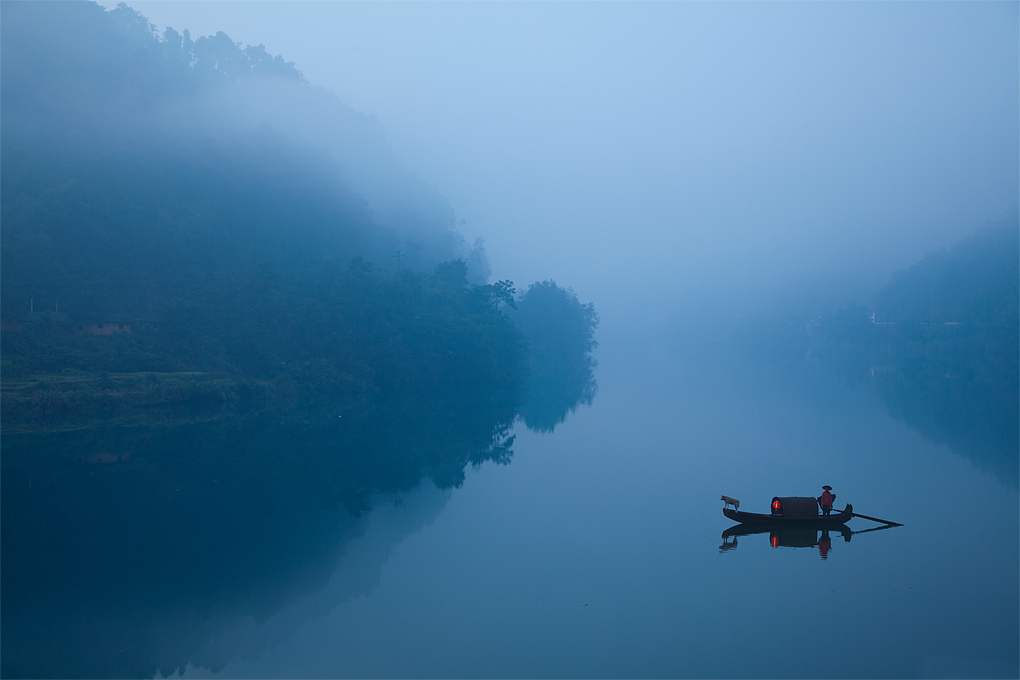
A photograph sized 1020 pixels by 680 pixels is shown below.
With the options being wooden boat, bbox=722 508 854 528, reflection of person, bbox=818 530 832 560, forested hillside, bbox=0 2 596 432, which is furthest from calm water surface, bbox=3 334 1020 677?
forested hillside, bbox=0 2 596 432

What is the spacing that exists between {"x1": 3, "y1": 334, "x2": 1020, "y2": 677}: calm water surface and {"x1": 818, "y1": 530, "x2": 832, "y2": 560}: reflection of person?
0.35 ft

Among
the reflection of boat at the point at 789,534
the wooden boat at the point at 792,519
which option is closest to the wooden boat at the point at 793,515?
the wooden boat at the point at 792,519

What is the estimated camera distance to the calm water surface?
10.5 metres

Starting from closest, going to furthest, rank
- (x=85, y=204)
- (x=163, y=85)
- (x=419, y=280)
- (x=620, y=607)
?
(x=620, y=607) → (x=85, y=204) → (x=419, y=280) → (x=163, y=85)

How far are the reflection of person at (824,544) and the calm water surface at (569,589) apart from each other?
106mm

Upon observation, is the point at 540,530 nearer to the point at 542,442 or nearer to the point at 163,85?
→ the point at 542,442

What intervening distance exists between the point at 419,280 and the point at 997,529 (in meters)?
46.6

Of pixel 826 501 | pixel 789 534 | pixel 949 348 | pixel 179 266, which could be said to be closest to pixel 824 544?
pixel 789 534

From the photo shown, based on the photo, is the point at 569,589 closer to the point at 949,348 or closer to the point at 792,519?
the point at 792,519

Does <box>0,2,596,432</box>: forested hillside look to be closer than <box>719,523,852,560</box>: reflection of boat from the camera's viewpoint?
No

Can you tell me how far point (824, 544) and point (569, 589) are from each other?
21.2 feet

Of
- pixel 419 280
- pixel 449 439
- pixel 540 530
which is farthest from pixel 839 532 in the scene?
pixel 419 280

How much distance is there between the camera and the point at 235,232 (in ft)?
196

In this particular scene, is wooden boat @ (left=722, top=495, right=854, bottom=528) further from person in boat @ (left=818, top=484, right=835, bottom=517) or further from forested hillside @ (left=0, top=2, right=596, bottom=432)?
forested hillside @ (left=0, top=2, right=596, bottom=432)
